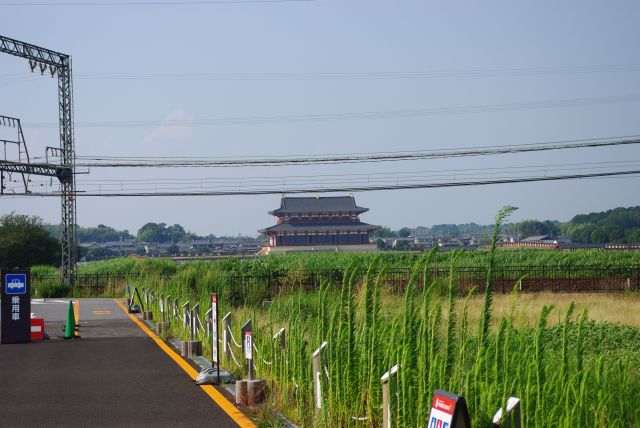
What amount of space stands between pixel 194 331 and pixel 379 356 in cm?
1019

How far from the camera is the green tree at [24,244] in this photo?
75938 millimetres

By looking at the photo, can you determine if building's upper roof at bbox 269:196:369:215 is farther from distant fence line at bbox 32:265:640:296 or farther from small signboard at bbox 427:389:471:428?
small signboard at bbox 427:389:471:428

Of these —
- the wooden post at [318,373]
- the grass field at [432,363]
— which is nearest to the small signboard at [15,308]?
the grass field at [432,363]

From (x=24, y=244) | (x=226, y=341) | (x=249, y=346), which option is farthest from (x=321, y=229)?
(x=249, y=346)

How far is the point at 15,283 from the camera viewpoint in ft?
66.5

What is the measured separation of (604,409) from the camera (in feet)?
19.4

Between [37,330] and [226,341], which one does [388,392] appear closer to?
[226,341]

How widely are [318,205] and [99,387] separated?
87.7 m

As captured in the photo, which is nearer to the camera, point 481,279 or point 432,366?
point 432,366

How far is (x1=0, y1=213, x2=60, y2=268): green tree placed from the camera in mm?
75938

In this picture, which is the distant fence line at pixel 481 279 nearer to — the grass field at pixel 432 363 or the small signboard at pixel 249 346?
the grass field at pixel 432 363

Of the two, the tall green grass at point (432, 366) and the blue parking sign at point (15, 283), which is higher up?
the blue parking sign at point (15, 283)

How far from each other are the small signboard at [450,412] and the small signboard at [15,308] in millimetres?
16812

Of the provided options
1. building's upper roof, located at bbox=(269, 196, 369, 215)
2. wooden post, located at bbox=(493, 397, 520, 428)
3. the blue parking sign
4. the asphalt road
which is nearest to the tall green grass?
wooden post, located at bbox=(493, 397, 520, 428)
